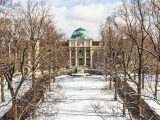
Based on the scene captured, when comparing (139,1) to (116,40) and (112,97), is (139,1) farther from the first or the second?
(112,97)

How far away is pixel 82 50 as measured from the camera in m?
101

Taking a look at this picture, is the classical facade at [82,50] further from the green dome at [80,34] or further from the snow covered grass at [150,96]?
the snow covered grass at [150,96]

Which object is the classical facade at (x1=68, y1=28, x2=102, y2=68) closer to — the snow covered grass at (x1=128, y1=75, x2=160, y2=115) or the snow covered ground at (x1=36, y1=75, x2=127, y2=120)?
the snow covered ground at (x1=36, y1=75, x2=127, y2=120)

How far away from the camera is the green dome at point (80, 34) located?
101 meters

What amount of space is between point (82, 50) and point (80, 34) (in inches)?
199

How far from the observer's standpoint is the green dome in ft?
332

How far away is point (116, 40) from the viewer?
3903 centimetres

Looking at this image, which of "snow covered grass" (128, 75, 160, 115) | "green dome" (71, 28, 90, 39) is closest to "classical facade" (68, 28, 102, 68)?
"green dome" (71, 28, 90, 39)

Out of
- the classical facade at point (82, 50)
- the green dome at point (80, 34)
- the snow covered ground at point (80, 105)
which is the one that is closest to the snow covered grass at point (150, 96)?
the snow covered ground at point (80, 105)

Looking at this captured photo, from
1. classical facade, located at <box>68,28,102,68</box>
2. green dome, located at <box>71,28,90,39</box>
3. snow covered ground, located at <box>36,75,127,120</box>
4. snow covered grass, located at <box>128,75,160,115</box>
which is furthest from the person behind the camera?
green dome, located at <box>71,28,90,39</box>

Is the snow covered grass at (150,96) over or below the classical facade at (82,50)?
below

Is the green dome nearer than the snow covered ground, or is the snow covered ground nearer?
the snow covered ground

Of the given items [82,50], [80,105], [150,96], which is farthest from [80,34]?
[150,96]

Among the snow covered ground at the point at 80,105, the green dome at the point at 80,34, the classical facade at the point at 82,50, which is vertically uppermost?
the green dome at the point at 80,34
